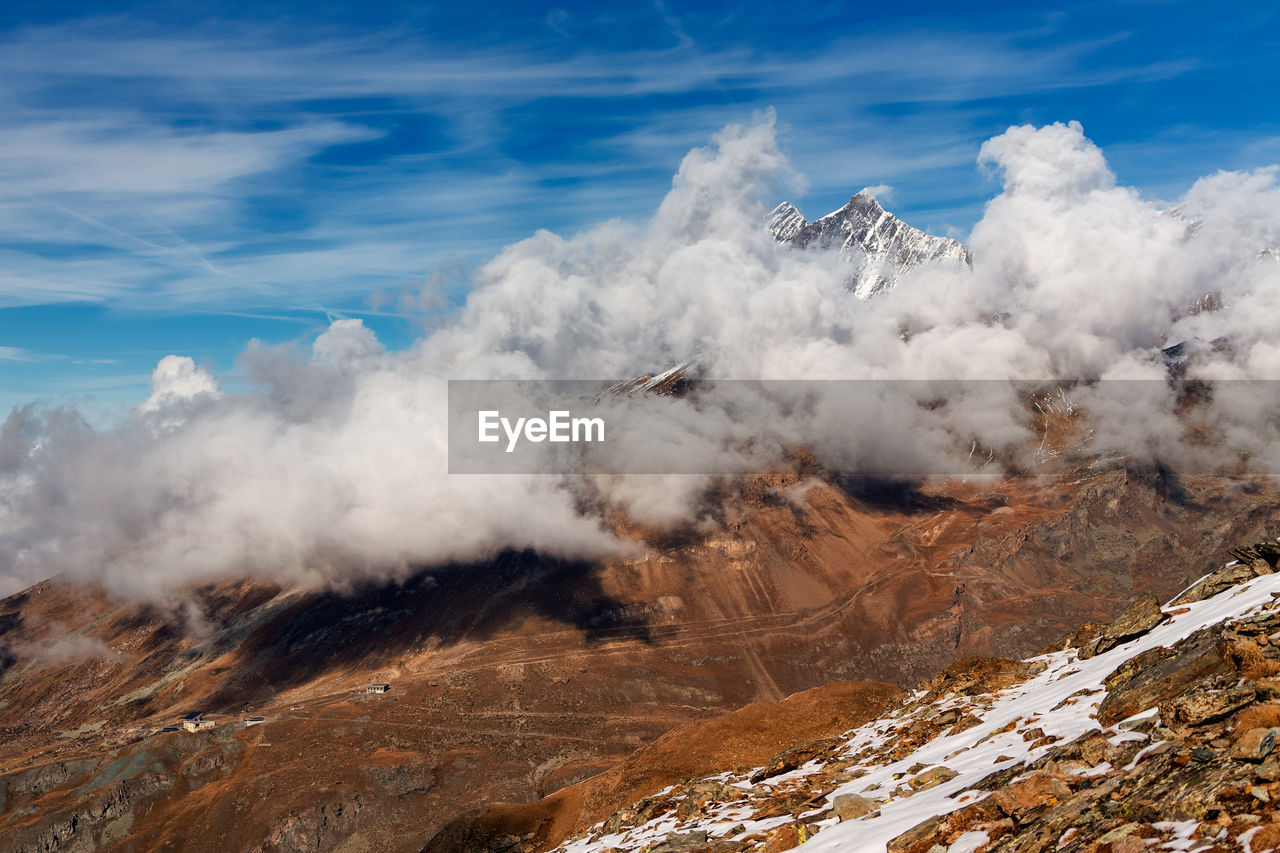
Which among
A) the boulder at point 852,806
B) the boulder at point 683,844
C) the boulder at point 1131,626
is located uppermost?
the boulder at point 1131,626

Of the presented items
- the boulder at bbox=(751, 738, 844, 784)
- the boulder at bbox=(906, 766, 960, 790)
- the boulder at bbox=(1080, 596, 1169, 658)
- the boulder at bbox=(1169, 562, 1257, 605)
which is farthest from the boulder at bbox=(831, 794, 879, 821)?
the boulder at bbox=(1169, 562, 1257, 605)

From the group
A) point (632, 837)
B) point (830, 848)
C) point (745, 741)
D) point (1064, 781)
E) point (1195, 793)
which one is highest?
point (1195, 793)

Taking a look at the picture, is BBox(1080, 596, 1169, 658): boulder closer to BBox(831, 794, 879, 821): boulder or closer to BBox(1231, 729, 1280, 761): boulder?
BBox(831, 794, 879, 821): boulder

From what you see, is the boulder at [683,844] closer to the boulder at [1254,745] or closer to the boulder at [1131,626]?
the boulder at [1254,745]

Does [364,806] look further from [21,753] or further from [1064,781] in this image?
[1064,781]

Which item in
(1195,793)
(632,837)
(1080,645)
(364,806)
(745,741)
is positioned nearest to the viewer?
(1195,793)

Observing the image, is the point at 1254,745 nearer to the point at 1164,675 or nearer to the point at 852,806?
the point at 1164,675

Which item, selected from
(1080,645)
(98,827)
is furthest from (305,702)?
(1080,645)

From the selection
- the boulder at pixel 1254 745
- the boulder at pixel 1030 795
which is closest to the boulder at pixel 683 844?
the boulder at pixel 1030 795
